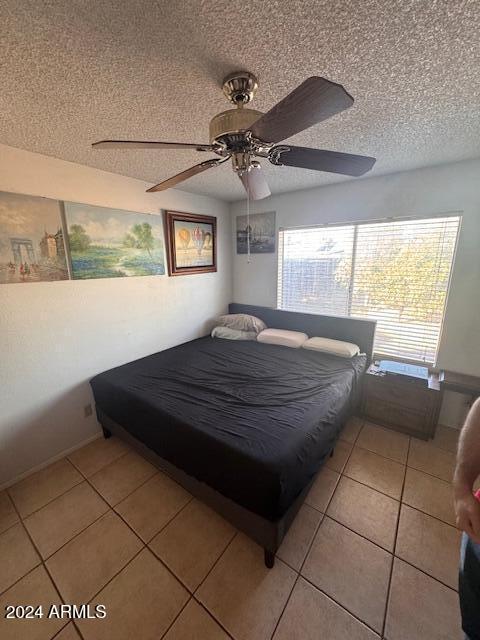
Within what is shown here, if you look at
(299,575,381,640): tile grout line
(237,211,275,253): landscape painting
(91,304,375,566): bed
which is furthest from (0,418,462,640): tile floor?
(237,211,275,253): landscape painting

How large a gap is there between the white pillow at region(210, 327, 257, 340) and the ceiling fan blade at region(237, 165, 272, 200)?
1846 mm

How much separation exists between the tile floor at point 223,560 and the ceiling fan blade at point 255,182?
2154mm

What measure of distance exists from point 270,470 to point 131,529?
108 cm

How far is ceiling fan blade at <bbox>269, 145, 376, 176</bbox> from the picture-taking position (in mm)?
1150

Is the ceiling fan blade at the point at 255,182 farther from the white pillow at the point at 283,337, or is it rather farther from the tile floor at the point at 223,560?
the tile floor at the point at 223,560

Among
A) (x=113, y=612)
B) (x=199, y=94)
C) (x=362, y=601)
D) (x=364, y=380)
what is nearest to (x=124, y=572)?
(x=113, y=612)

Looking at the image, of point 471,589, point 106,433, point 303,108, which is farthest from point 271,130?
point 106,433

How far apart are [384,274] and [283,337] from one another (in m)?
1.26

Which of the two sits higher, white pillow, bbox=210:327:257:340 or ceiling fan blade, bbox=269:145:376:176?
ceiling fan blade, bbox=269:145:376:176

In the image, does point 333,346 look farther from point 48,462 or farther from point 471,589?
point 48,462

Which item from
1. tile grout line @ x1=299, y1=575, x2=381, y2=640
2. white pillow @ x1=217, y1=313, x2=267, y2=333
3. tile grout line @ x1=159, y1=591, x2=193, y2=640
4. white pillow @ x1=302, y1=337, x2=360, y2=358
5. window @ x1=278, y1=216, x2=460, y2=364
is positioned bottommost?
tile grout line @ x1=159, y1=591, x2=193, y2=640

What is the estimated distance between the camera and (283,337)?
9.66 feet

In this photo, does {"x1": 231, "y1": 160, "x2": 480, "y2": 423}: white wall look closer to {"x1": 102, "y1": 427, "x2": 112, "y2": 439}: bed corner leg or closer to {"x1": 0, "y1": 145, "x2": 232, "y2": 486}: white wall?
{"x1": 0, "y1": 145, "x2": 232, "y2": 486}: white wall

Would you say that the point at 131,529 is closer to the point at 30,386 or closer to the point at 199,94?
the point at 30,386
